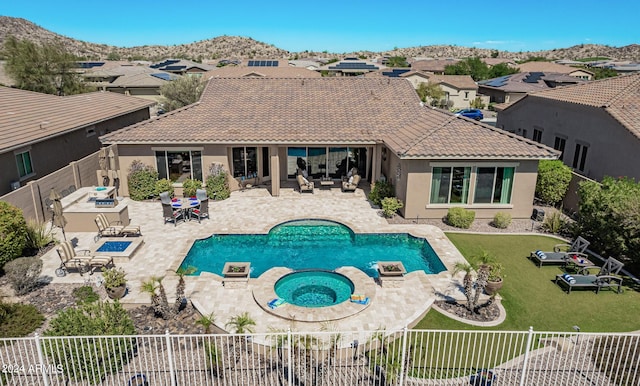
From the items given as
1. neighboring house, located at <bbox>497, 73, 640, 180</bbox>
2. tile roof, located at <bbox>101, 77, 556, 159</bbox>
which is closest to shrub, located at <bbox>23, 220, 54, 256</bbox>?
tile roof, located at <bbox>101, 77, 556, 159</bbox>

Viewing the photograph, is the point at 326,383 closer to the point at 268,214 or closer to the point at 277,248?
the point at 277,248

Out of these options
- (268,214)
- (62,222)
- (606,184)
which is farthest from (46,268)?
(606,184)

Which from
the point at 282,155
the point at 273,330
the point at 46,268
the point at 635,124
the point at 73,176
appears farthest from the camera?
the point at 282,155

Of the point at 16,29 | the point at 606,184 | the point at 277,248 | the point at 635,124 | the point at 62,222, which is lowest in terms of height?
the point at 277,248

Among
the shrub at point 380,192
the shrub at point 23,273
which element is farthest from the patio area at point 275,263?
the shrub at point 23,273

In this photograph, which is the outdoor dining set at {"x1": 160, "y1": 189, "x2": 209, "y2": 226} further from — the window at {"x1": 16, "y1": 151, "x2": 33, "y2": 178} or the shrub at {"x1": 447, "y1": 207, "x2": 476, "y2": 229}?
the shrub at {"x1": 447, "y1": 207, "x2": 476, "y2": 229}
